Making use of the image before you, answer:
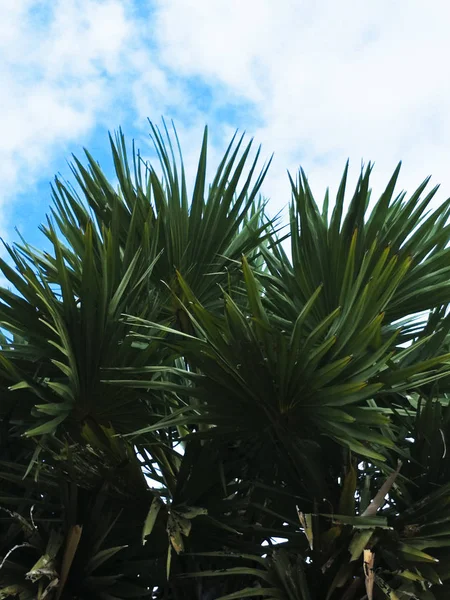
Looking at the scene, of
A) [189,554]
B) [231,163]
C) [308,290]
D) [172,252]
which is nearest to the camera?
[189,554]

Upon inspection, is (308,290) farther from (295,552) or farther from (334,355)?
(295,552)

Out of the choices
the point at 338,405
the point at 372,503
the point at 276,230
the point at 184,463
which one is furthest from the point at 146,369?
the point at 276,230

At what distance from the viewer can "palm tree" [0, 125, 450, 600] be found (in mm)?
2070

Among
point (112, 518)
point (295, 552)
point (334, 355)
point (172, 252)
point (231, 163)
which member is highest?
point (231, 163)

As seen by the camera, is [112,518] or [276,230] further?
[276,230]

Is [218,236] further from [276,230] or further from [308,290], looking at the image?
[308,290]

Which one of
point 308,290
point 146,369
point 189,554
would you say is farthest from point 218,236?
point 189,554

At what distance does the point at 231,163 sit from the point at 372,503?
1.73 m

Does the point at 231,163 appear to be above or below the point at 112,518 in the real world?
above

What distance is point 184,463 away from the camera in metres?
2.39

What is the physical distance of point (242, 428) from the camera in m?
2.28

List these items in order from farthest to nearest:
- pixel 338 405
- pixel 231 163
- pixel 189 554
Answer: pixel 231 163
pixel 189 554
pixel 338 405

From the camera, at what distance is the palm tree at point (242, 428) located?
2.07m

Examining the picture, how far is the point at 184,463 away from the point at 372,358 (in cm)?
76
